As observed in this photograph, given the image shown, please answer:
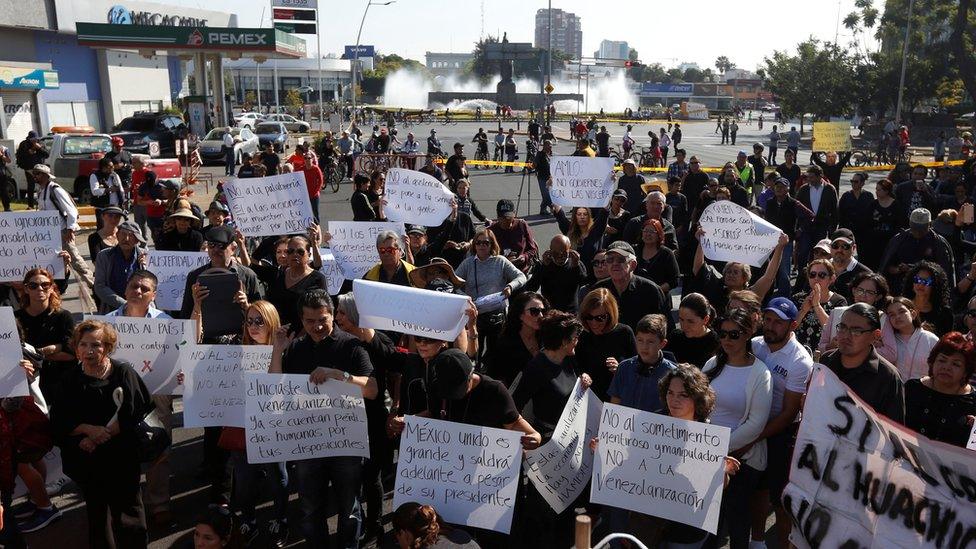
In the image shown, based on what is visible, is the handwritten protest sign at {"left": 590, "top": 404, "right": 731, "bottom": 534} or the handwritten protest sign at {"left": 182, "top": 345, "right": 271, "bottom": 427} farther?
the handwritten protest sign at {"left": 182, "top": 345, "right": 271, "bottom": 427}

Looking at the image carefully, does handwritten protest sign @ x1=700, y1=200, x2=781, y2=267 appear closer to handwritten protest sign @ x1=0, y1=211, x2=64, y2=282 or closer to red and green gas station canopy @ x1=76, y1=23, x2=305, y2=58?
handwritten protest sign @ x1=0, y1=211, x2=64, y2=282

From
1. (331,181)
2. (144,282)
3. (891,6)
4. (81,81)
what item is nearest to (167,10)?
(81,81)

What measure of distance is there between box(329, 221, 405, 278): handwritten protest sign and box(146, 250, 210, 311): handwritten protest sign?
126 centimetres

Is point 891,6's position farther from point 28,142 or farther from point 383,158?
point 28,142

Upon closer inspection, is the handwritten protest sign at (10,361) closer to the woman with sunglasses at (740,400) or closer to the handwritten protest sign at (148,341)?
the handwritten protest sign at (148,341)

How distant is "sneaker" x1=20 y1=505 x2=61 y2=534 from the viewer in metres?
5.56

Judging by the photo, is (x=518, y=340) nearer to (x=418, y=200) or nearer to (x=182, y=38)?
(x=418, y=200)

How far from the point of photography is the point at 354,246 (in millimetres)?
8031

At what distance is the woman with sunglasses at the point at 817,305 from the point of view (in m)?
6.09

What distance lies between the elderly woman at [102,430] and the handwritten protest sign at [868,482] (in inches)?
147

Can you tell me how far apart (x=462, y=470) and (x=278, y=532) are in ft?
5.99

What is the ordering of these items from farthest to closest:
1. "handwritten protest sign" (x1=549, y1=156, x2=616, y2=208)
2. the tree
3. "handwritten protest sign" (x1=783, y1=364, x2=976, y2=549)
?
the tree, "handwritten protest sign" (x1=549, y1=156, x2=616, y2=208), "handwritten protest sign" (x1=783, y1=364, x2=976, y2=549)

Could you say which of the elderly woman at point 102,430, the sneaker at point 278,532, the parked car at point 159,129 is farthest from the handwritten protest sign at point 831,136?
the parked car at point 159,129

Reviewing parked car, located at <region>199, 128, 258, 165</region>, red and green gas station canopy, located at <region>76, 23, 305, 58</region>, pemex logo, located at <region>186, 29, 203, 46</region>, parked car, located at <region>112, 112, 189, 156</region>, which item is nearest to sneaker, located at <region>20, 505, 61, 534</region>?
parked car, located at <region>199, 128, 258, 165</region>
